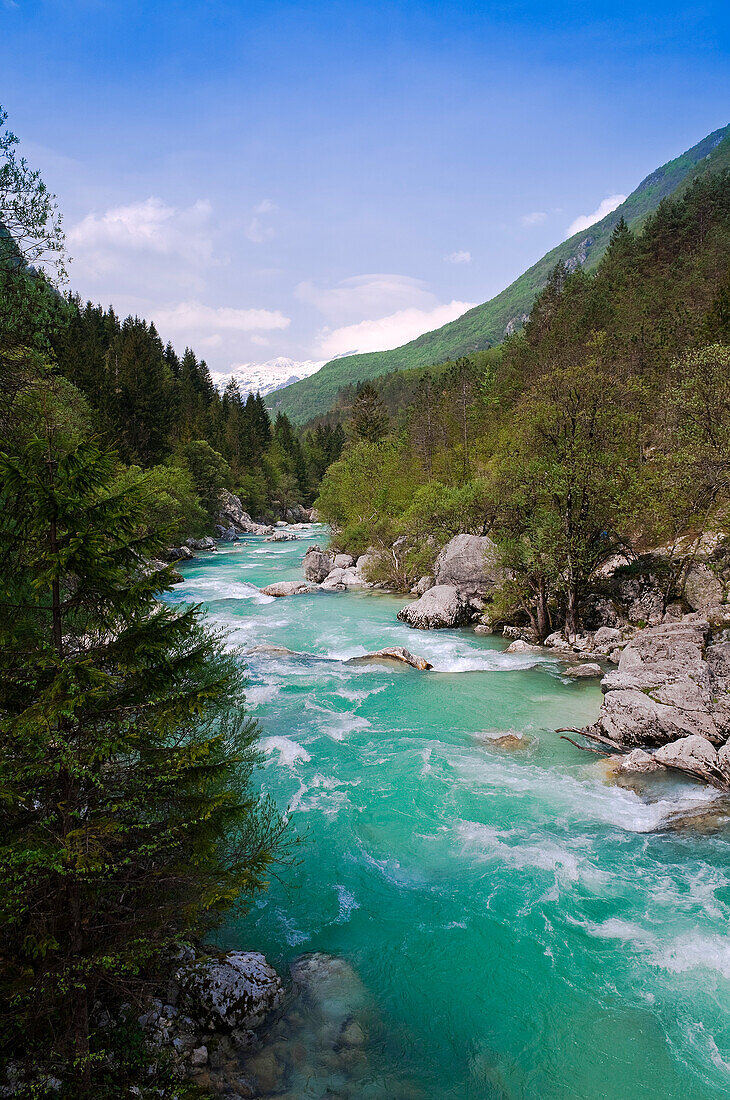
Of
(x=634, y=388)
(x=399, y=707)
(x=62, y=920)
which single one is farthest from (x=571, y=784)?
(x=634, y=388)

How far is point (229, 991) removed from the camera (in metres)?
7.59

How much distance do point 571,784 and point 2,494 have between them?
13.4 meters

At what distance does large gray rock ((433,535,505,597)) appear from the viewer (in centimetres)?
2902

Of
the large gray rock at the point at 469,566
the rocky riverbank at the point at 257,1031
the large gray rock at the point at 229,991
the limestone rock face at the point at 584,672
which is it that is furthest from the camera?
the large gray rock at the point at 469,566

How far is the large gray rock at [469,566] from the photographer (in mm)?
29025

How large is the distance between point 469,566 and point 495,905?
2093 centimetres

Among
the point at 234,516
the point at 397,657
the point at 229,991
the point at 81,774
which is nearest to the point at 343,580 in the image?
the point at 397,657

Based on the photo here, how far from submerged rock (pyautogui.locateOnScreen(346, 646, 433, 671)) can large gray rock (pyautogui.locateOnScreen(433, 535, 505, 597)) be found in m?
6.89

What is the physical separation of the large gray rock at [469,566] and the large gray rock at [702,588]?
8475 millimetres

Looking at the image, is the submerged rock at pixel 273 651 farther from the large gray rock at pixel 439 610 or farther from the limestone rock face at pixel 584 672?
the limestone rock face at pixel 584 672

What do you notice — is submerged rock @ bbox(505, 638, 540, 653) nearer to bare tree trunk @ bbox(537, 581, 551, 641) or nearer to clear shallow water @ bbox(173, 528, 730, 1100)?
bare tree trunk @ bbox(537, 581, 551, 641)

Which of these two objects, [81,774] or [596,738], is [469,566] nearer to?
[596,738]

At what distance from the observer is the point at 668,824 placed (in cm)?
1194

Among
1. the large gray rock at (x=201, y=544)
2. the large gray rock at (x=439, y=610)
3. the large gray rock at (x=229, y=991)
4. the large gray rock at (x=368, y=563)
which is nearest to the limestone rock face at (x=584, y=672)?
the large gray rock at (x=439, y=610)
